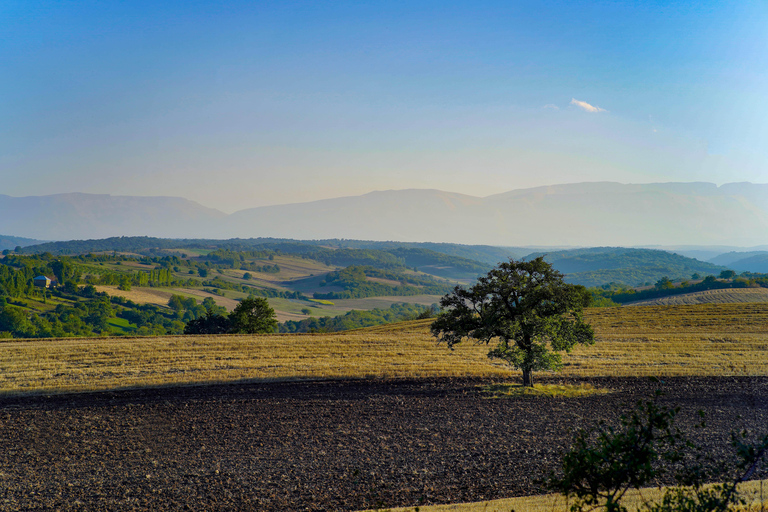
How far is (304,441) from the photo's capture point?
60.7 feet

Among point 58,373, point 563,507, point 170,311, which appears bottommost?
point 170,311

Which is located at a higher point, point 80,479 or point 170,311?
point 80,479

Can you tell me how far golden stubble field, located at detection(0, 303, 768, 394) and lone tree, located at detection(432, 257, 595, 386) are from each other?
17.1 ft

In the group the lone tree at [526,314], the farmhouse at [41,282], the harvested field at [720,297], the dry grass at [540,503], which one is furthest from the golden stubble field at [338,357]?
the farmhouse at [41,282]

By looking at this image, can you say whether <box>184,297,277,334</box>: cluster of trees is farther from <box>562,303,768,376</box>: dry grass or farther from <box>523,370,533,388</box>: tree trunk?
<box>523,370,533,388</box>: tree trunk

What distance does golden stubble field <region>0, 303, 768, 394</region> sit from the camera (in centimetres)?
3075

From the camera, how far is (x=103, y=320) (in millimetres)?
150625

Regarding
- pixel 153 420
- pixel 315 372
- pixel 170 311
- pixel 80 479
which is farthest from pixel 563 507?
pixel 170 311

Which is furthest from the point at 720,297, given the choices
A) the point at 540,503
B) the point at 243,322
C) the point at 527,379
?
the point at 540,503

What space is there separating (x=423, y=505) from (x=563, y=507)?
3.69 metres

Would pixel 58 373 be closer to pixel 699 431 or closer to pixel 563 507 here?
pixel 563 507

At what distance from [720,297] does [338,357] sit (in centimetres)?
9634

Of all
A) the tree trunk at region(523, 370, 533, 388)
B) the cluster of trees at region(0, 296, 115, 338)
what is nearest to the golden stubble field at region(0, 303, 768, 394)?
the tree trunk at region(523, 370, 533, 388)

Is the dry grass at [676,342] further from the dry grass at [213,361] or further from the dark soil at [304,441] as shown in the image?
the dry grass at [213,361]
